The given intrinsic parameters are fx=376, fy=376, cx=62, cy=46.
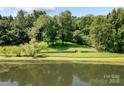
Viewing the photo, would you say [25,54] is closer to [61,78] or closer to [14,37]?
[14,37]

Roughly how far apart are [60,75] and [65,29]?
2.98ft

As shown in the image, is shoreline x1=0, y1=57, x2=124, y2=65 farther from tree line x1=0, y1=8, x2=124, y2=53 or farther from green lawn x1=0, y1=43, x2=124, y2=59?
tree line x1=0, y1=8, x2=124, y2=53

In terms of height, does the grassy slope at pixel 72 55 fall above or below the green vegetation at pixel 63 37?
below

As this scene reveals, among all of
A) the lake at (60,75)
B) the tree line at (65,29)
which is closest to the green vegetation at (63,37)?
the tree line at (65,29)

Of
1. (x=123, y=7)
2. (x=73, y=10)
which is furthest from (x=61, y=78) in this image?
(x=123, y=7)

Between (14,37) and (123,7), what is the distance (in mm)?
2137

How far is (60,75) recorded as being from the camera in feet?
23.1

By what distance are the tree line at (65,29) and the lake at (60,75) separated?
43 cm

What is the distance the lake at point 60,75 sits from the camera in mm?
6988

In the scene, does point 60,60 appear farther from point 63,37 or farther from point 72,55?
point 63,37

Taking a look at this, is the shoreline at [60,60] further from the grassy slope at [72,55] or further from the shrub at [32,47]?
the shrub at [32,47]

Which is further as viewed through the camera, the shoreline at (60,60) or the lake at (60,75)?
the shoreline at (60,60)

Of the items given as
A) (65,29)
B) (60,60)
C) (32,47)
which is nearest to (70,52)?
(60,60)

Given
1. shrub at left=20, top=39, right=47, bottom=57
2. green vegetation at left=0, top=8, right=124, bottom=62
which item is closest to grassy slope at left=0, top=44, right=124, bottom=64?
green vegetation at left=0, top=8, right=124, bottom=62
